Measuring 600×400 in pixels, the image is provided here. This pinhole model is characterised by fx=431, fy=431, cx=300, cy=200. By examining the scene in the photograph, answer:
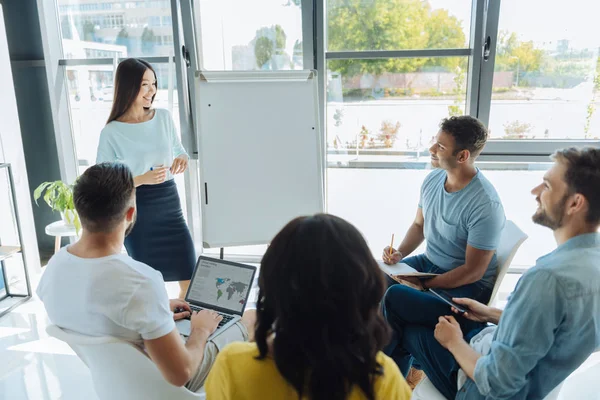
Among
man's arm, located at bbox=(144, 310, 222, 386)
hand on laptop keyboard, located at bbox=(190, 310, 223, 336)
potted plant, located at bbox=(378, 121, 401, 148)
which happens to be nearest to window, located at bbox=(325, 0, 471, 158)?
potted plant, located at bbox=(378, 121, 401, 148)

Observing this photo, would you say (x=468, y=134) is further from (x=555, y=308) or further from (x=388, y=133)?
(x=388, y=133)

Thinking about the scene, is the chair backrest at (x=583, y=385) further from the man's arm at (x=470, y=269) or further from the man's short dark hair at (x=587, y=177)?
the man's short dark hair at (x=587, y=177)

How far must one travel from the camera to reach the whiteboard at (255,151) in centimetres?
242

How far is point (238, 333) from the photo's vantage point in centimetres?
154

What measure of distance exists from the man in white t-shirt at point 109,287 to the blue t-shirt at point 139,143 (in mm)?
1003

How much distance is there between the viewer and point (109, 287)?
1.12 m

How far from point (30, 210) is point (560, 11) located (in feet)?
12.8

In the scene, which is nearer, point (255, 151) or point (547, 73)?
point (255, 151)

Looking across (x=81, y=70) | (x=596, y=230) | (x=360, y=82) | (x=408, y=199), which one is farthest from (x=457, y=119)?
(x=81, y=70)

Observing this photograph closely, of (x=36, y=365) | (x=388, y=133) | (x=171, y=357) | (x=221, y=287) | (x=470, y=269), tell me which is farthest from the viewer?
(x=388, y=133)

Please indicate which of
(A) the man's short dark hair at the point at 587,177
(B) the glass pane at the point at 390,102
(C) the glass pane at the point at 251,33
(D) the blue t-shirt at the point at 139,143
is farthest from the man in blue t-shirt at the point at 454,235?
(C) the glass pane at the point at 251,33

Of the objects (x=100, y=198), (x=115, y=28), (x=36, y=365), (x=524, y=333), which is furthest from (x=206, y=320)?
(x=115, y=28)

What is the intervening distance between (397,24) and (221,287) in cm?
215

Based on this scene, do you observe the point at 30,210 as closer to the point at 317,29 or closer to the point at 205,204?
the point at 205,204
